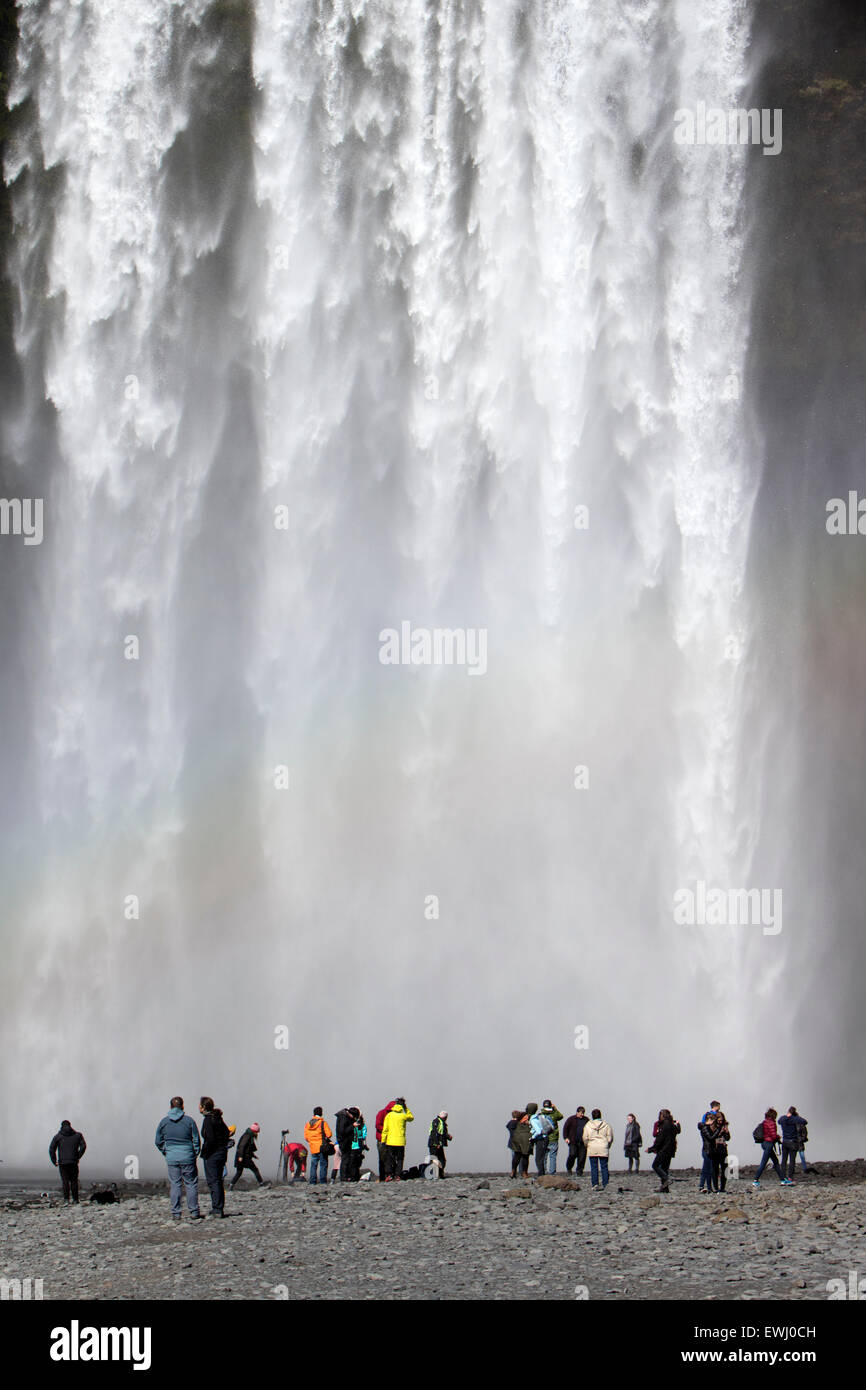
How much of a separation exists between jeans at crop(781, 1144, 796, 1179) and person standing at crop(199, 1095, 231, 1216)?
8628 mm

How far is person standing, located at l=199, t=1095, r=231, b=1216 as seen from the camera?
802 inches

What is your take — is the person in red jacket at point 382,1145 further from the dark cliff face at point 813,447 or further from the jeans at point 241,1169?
the dark cliff face at point 813,447

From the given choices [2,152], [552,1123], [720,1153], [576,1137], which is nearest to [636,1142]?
[576,1137]

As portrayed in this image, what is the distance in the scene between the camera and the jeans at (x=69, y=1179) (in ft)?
77.3

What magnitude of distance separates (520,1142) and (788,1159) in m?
4.14

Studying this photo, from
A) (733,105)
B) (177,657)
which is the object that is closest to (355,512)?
(177,657)

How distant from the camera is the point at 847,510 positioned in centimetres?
4722

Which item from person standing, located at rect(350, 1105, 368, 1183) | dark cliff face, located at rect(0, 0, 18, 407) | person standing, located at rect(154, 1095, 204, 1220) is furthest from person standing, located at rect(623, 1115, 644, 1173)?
dark cliff face, located at rect(0, 0, 18, 407)

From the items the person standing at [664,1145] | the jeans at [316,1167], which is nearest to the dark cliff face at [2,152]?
the jeans at [316,1167]

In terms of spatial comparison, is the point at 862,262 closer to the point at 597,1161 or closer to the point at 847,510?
the point at 847,510

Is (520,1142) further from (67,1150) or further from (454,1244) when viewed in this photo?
(67,1150)

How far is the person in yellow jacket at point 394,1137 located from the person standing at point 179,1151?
160 inches

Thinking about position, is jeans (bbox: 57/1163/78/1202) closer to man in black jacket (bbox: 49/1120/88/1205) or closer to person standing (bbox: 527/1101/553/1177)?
man in black jacket (bbox: 49/1120/88/1205)

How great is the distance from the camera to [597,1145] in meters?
23.2
